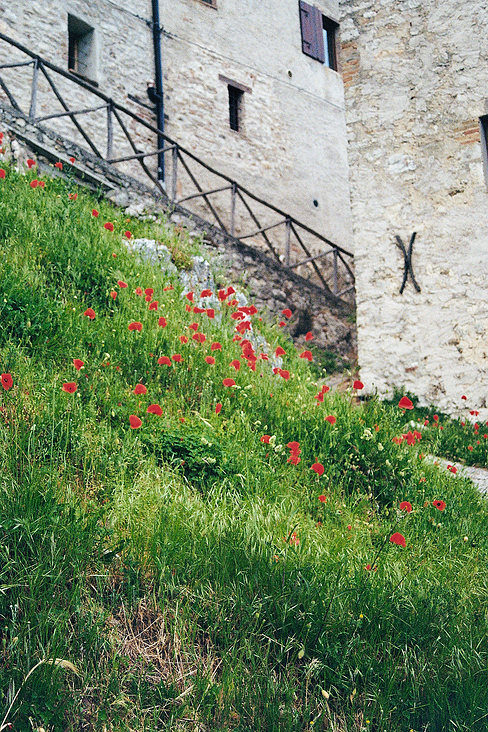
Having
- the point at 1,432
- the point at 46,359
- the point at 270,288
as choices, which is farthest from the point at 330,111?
the point at 1,432

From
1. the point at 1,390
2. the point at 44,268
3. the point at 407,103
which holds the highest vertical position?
the point at 407,103

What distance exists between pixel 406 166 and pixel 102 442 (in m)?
5.35

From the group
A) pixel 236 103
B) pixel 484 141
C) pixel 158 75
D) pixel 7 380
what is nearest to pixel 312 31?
pixel 236 103

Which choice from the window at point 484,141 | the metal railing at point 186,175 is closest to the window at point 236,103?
the metal railing at point 186,175

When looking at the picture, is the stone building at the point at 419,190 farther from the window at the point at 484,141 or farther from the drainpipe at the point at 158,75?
the drainpipe at the point at 158,75

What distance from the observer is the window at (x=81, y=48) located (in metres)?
12.7

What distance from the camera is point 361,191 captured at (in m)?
7.53

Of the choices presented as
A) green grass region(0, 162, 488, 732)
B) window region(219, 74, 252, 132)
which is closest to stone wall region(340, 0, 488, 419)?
green grass region(0, 162, 488, 732)

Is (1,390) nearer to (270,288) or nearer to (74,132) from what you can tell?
(270,288)

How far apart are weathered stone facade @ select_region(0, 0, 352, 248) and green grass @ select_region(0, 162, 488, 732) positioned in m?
9.11

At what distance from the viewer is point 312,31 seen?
16781mm

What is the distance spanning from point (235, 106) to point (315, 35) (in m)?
3.62

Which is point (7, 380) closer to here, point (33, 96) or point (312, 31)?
point (33, 96)

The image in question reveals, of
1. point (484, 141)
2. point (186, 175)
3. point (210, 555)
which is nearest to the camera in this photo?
point (210, 555)
